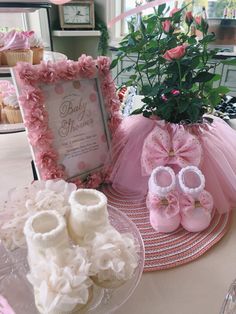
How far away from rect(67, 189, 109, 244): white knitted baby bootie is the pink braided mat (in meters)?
0.19

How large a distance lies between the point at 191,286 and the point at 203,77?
0.46m

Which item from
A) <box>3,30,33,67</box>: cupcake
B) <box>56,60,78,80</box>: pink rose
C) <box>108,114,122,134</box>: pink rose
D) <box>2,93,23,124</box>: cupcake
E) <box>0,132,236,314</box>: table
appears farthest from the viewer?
<box>3,30,33,67</box>: cupcake

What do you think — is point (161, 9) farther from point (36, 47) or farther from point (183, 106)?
point (36, 47)

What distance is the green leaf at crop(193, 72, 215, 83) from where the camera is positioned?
2.10 feet

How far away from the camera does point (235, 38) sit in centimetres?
214

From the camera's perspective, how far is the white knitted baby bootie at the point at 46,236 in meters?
0.35

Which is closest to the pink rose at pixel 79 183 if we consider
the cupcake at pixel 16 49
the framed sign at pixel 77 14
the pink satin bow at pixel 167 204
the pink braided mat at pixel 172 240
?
the pink braided mat at pixel 172 240

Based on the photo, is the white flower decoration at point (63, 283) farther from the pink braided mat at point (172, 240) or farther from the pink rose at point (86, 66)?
the pink rose at point (86, 66)

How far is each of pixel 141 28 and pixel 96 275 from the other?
1.90 feet

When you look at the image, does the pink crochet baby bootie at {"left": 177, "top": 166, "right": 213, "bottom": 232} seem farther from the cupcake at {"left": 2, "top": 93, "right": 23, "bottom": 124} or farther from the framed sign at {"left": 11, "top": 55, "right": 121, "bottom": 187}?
the cupcake at {"left": 2, "top": 93, "right": 23, "bottom": 124}

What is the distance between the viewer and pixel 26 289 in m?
0.46

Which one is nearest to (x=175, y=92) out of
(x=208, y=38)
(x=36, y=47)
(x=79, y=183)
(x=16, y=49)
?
(x=208, y=38)

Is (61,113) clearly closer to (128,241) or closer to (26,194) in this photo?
(26,194)

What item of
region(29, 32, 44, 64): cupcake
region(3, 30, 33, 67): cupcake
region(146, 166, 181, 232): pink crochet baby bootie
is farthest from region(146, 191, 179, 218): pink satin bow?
region(29, 32, 44, 64): cupcake
